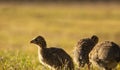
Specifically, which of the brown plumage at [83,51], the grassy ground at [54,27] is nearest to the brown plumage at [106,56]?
the brown plumage at [83,51]

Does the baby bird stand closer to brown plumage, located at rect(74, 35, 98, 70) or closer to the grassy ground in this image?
brown plumage, located at rect(74, 35, 98, 70)

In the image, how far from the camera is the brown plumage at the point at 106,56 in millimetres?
11617

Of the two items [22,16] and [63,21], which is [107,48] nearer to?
[63,21]

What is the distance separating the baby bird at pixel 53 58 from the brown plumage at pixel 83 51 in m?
0.29

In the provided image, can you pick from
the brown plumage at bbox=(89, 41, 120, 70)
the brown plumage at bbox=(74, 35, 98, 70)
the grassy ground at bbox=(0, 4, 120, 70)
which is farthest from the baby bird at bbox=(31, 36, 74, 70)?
the grassy ground at bbox=(0, 4, 120, 70)

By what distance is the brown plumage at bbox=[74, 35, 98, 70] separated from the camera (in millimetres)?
12969

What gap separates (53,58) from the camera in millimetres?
12781

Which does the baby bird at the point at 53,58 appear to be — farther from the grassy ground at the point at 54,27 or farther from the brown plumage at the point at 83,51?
the grassy ground at the point at 54,27

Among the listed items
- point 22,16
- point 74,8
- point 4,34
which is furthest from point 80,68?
point 74,8

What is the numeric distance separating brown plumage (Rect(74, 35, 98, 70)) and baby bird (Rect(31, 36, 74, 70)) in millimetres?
292

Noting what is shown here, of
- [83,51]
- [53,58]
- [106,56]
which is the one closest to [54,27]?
[83,51]

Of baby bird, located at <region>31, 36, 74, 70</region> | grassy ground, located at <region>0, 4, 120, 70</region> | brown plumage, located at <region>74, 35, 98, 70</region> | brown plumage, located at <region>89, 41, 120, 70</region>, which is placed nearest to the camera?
brown plumage, located at <region>89, 41, 120, 70</region>

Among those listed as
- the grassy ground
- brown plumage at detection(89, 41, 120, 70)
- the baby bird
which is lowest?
the grassy ground

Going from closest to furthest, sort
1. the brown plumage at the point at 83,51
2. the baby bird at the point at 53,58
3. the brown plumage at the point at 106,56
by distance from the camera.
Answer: the brown plumage at the point at 106,56
the baby bird at the point at 53,58
the brown plumage at the point at 83,51
